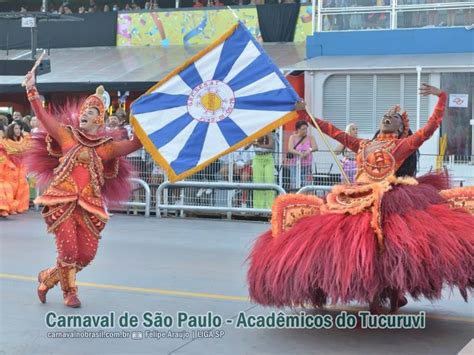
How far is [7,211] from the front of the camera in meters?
13.6

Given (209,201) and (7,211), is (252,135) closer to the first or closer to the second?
(209,201)

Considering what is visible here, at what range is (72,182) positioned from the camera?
21.7ft

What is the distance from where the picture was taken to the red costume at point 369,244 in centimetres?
539

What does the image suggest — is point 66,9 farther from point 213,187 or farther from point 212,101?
point 212,101

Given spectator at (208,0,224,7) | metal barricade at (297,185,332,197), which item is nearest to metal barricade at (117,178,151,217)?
metal barricade at (297,185,332,197)

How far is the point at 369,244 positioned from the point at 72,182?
2.62 meters

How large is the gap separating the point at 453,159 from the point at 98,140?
718 centimetres

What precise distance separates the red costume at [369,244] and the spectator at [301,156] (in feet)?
21.4

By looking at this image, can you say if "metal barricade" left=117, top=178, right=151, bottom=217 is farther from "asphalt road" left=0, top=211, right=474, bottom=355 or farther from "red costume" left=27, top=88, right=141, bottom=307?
"red costume" left=27, top=88, right=141, bottom=307

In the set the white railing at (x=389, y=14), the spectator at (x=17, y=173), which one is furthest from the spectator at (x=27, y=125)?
the white railing at (x=389, y=14)

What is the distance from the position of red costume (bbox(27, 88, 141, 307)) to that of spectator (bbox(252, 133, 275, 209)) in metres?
6.11

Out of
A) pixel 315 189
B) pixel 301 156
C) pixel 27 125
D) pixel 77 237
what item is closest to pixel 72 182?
pixel 77 237

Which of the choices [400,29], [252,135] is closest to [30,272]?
[252,135]

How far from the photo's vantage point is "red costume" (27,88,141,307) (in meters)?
6.61
